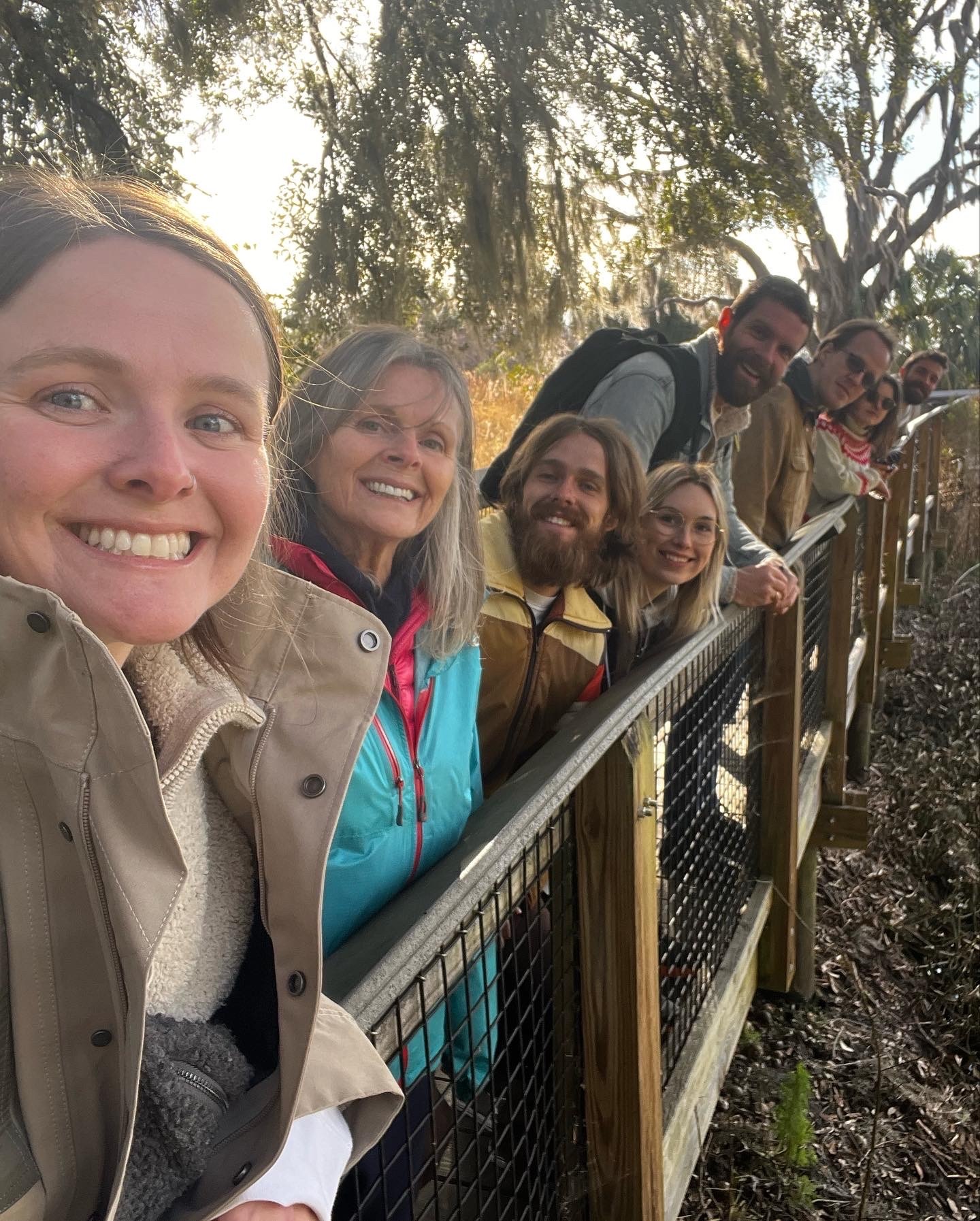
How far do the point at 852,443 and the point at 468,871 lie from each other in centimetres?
496

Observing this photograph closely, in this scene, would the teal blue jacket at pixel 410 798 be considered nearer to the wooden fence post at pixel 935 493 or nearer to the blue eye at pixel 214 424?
the blue eye at pixel 214 424

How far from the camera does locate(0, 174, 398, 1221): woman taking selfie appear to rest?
2.59 ft

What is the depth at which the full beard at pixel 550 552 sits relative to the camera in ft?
7.32

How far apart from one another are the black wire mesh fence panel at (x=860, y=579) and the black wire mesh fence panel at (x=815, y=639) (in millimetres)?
705

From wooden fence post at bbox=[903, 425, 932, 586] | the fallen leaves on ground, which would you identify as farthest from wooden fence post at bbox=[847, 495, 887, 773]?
wooden fence post at bbox=[903, 425, 932, 586]

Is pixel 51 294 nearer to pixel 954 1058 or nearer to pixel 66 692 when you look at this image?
pixel 66 692

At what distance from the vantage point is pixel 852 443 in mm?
5457

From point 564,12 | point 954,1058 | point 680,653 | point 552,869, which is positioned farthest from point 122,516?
point 564,12

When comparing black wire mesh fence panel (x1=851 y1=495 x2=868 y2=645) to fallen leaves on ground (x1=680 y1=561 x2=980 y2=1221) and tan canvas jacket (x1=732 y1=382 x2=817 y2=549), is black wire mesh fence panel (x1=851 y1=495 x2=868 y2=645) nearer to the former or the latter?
fallen leaves on ground (x1=680 y1=561 x2=980 y2=1221)

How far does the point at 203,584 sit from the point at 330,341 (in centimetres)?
461

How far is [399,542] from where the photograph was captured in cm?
187

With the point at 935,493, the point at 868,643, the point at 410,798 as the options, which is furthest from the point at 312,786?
the point at 935,493

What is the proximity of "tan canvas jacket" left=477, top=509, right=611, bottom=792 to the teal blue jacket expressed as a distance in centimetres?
36

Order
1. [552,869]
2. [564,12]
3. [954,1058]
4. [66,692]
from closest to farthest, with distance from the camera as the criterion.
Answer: [66,692]
[552,869]
[954,1058]
[564,12]
